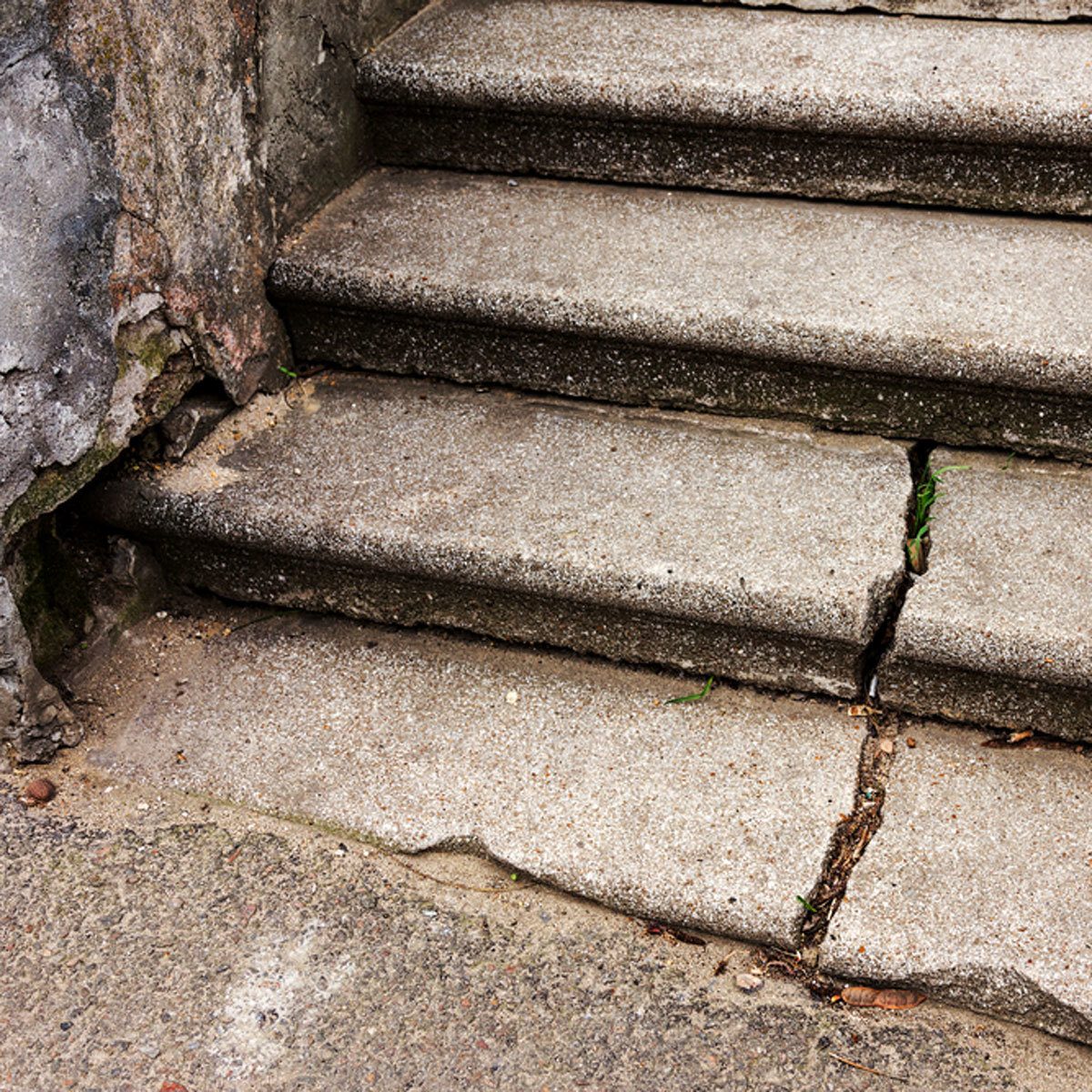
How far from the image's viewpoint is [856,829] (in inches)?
67.0

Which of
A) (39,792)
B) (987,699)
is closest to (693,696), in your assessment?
(987,699)

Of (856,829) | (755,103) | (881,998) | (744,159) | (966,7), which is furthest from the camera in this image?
(966,7)

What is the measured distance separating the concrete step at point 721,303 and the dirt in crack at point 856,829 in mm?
591

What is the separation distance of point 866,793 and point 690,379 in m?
0.82

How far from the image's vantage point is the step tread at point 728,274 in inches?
77.3

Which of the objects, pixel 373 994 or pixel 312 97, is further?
pixel 312 97

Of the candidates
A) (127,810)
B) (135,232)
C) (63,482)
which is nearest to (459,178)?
(135,232)

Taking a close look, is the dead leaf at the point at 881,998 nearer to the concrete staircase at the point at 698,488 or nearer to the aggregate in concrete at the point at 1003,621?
the concrete staircase at the point at 698,488

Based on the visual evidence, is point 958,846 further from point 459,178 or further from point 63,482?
point 459,178

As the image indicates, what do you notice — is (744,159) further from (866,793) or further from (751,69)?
(866,793)

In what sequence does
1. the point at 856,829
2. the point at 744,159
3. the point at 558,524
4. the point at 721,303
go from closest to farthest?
the point at 856,829 < the point at 558,524 < the point at 721,303 < the point at 744,159

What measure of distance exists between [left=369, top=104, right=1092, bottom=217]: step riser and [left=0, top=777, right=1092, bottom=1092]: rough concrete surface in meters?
1.46

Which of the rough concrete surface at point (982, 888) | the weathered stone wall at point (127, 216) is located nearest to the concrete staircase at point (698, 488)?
the rough concrete surface at point (982, 888)

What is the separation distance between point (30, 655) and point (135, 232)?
71 cm
